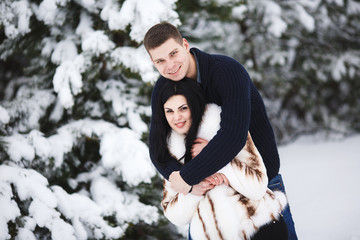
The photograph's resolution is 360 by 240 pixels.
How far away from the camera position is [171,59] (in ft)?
6.38

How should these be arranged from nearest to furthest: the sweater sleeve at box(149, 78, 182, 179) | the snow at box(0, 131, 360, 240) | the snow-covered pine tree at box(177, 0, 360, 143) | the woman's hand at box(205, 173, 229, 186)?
the woman's hand at box(205, 173, 229, 186) → the sweater sleeve at box(149, 78, 182, 179) → the snow at box(0, 131, 360, 240) → the snow-covered pine tree at box(177, 0, 360, 143)

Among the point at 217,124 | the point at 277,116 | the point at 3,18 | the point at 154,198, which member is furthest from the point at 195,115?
the point at 277,116

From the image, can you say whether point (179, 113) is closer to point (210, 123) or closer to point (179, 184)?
point (210, 123)

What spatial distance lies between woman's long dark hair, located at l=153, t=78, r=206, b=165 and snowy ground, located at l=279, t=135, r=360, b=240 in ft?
7.74

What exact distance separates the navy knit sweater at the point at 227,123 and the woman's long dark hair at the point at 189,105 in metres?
0.05

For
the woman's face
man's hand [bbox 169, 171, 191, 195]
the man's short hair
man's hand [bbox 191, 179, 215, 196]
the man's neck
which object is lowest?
man's hand [bbox 191, 179, 215, 196]

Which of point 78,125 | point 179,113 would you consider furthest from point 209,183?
point 78,125

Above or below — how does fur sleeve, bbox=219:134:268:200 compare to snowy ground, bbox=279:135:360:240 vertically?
above

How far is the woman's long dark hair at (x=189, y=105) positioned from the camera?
76.2 inches

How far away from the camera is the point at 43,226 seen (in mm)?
2957

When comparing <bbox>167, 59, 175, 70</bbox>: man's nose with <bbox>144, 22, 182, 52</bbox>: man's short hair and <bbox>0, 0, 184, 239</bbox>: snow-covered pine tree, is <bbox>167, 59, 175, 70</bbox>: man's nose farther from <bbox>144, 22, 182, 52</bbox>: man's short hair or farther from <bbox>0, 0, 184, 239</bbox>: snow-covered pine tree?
<bbox>0, 0, 184, 239</bbox>: snow-covered pine tree

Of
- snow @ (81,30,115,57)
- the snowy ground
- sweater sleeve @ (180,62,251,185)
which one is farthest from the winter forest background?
the snowy ground

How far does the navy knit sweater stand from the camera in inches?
68.9

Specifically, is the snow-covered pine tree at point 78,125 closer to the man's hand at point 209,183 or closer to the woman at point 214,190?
the woman at point 214,190
